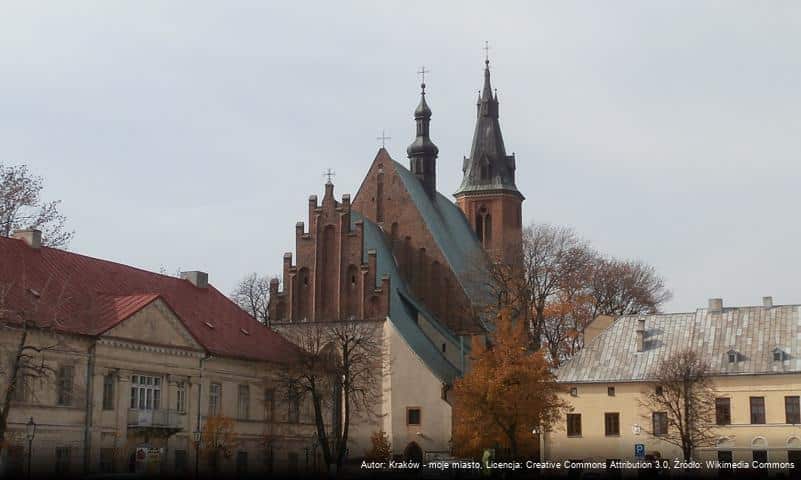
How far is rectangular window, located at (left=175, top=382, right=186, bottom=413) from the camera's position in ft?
177

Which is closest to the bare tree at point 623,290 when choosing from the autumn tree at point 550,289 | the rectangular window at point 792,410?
the autumn tree at point 550,289

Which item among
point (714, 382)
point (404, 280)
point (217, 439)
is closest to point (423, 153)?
point (404, 280)

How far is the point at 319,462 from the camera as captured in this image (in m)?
63.2

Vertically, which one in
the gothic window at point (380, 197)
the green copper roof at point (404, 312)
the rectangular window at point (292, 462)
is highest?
the gothic window at point (380, 197)

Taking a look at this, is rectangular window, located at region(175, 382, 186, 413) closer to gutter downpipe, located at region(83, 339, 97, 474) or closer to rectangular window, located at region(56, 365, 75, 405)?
gutter downpipe, located at region(83, 339, 97, 474)

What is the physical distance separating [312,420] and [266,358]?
5553mm

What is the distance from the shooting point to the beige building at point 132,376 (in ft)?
152

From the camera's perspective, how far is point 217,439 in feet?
176

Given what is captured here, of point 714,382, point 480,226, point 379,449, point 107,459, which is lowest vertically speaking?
point 107,459

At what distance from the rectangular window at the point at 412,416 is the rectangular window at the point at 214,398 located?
63.9 feet

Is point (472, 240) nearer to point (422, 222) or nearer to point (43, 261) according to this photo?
point (422, 222)

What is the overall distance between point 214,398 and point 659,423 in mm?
23181

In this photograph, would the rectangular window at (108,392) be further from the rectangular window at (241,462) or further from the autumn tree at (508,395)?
the autumn tree at (508,395)

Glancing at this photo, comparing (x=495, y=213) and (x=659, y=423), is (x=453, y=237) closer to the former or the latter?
(x=495, y=213)
